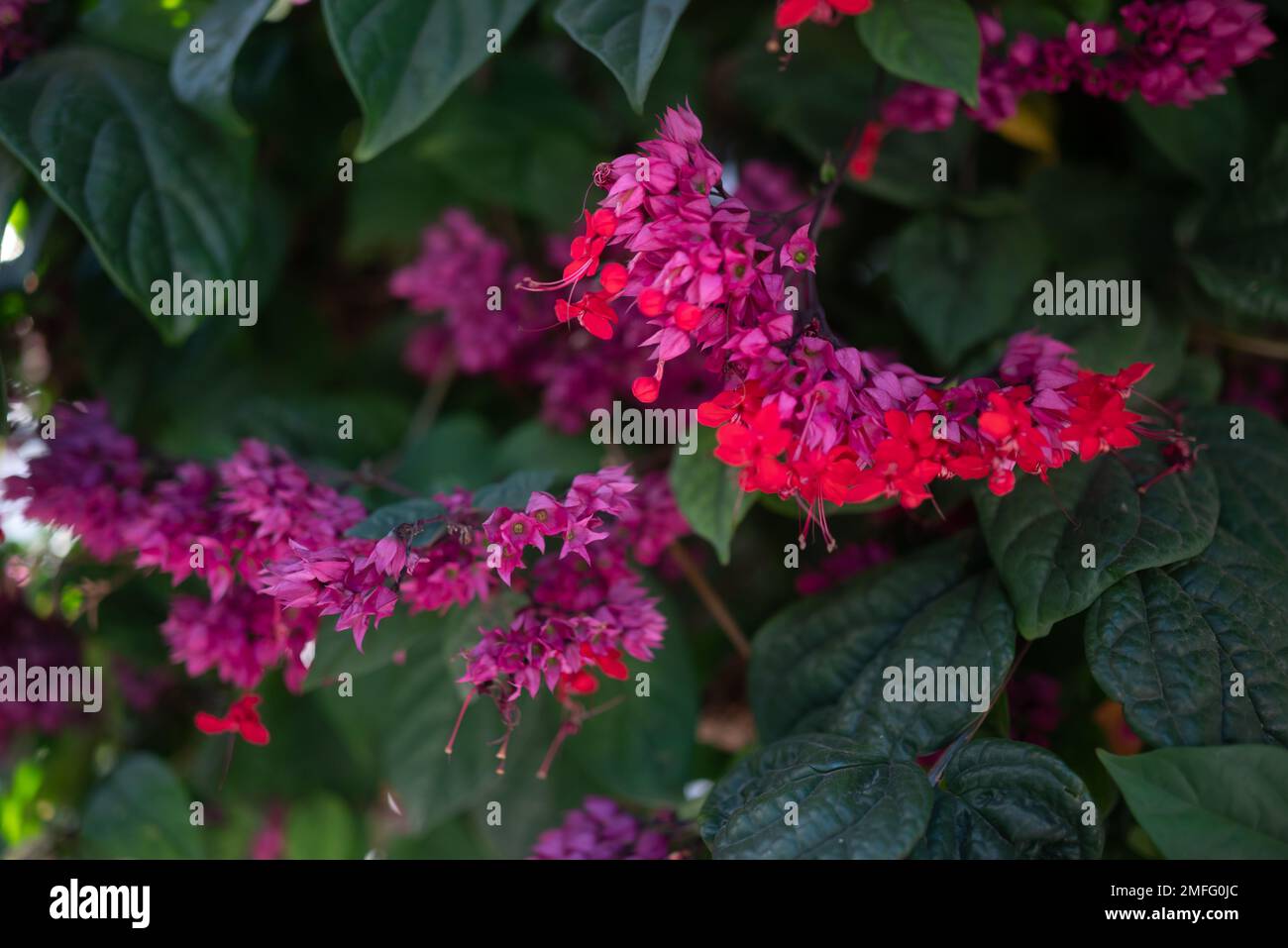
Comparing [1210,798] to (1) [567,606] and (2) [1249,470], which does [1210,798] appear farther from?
(1) [567,606]

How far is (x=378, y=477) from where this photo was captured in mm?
830

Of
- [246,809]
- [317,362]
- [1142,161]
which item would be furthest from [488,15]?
[246,809]

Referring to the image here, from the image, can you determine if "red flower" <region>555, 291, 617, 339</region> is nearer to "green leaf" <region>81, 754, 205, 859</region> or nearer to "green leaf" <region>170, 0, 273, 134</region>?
"green leaf" <region>170, 0, 273, 134</region>

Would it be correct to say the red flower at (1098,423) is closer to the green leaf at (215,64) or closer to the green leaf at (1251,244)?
the green leaf at (1251,244)

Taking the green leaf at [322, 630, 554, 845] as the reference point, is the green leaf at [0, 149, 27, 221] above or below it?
above

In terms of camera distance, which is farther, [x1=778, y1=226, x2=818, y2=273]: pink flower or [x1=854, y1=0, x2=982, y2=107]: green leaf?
[x1=854, y1=0, x2=982, y2=107]: green leaf

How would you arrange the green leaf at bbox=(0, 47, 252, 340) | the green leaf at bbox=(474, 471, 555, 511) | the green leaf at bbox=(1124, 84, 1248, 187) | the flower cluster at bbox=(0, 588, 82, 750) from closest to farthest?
the green leaf at bbox=(474, 471, 555, 511) → the green leaf at bbox=(0, 47, 252, 340) → the green leaf at bbox=(1124, 84, 1248, 187) → the flower cluster at bbox=(0, 588, 82, 750)

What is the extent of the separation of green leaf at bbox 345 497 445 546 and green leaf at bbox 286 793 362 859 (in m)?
0.70

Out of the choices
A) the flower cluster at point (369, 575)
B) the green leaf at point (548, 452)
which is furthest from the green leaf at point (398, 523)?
the green leaf at point (548, 452)

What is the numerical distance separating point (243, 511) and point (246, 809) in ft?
2.59

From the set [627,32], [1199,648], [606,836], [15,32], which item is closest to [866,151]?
[627,32]

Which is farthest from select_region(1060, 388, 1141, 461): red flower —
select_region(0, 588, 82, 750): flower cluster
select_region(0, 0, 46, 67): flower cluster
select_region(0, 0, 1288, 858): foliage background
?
select_region(0, 588, 82, 750): flower cluster

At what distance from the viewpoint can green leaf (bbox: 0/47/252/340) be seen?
2.56 ft

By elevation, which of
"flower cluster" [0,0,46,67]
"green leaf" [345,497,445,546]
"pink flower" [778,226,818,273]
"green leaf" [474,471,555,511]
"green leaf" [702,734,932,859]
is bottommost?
"green leaf" [702,734,932,859]
